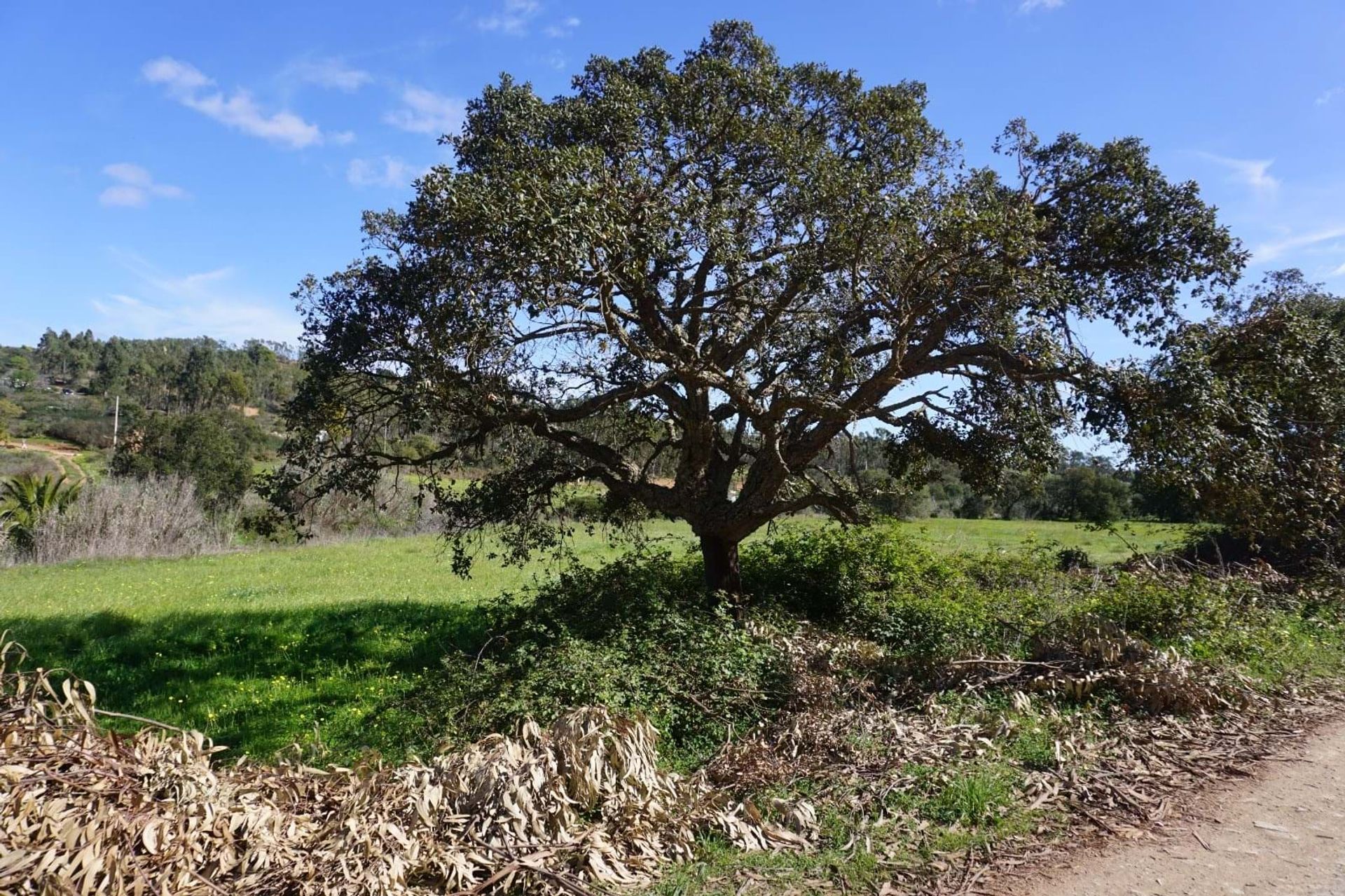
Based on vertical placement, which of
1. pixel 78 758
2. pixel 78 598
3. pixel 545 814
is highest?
pixel 78 758

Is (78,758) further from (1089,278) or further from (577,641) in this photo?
(1089,278)

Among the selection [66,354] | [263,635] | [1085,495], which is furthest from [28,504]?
[66,354]

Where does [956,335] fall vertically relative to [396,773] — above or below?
above

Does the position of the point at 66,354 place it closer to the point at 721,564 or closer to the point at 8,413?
the point at 8,413

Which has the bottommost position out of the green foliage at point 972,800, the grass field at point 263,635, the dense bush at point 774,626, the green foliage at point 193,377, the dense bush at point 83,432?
the grass field at point 263,635

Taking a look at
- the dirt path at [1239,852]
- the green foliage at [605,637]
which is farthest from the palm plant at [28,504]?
the dirt path at [1239,852]

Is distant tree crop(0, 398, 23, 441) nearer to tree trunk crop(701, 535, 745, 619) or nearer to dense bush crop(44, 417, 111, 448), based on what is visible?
dense bush crop(44, 417, 111, 448)

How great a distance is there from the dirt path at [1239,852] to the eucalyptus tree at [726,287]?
4.13m

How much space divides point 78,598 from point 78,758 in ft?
46.3

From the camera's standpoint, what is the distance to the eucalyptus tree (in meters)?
7.59

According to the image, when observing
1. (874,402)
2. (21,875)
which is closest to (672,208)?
(874,402)

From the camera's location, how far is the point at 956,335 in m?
10.0

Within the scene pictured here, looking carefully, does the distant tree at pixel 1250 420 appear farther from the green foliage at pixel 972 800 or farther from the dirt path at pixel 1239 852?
the green foliage at pixel 972 800

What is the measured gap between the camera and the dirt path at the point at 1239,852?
4.05 meters
